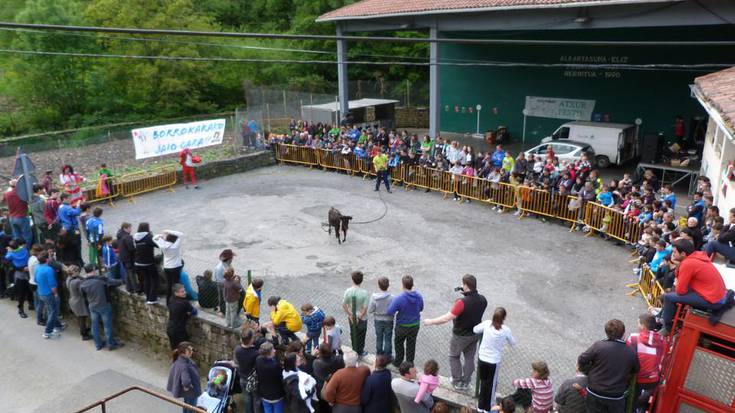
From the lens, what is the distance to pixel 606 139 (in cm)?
2234

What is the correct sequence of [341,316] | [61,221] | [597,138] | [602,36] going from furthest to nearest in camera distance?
[602,36] < [597,138] < [61,221] < [341,316]

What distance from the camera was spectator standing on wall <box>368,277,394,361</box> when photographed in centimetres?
793

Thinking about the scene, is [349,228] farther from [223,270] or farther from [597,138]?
[597,138]

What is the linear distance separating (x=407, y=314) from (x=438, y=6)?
17.6 m

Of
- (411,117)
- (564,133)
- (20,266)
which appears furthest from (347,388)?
(411,117)

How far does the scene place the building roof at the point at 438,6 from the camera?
61.0 feet

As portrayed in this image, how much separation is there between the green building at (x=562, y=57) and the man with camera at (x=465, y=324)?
1179 cm

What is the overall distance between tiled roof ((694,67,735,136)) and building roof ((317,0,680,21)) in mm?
3130

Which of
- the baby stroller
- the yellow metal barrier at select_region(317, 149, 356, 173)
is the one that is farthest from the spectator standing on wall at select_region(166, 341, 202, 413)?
the yellow metal barrier at select_region(317, 149, 356, 173)

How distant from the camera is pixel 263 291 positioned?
11.6 meters

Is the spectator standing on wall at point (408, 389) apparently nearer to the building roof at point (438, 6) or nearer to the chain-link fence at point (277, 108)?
the building roof at point (438, 6)

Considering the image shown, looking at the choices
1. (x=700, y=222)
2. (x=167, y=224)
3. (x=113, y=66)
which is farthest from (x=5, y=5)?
(x=700, y=222)

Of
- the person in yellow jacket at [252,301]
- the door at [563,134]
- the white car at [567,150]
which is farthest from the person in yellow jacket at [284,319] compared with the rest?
the door at [563,134]

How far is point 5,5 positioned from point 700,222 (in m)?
46.4
